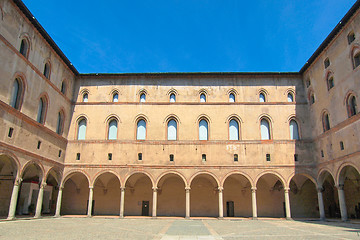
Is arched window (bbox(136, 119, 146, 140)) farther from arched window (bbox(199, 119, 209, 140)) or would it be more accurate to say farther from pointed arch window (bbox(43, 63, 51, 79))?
pointed arch window (bbox(43, 63, 51, 79))

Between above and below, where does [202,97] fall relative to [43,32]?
below

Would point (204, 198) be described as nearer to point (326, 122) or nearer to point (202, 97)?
point (202, 97)

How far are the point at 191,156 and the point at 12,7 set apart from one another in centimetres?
1738

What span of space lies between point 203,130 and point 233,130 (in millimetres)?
2765

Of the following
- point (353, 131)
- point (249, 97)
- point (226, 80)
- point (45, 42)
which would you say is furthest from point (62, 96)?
point (353, 131)

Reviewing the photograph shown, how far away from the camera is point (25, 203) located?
24.0 meters

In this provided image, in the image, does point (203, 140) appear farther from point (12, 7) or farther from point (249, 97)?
point (12, 7)

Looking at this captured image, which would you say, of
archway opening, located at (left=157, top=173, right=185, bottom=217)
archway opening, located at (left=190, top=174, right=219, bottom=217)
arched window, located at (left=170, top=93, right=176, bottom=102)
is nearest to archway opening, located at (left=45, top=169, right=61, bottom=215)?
archway opening, located at (left=157, top=173, right=185, bottom=217)

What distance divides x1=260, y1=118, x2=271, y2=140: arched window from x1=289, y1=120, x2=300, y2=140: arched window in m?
2.04

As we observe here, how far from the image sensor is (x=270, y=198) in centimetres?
2777

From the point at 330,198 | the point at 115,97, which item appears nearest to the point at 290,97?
the point at 330,198

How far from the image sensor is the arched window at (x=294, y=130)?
26.0m

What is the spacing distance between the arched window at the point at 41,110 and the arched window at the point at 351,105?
22915mm

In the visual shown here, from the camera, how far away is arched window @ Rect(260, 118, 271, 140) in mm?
26141
